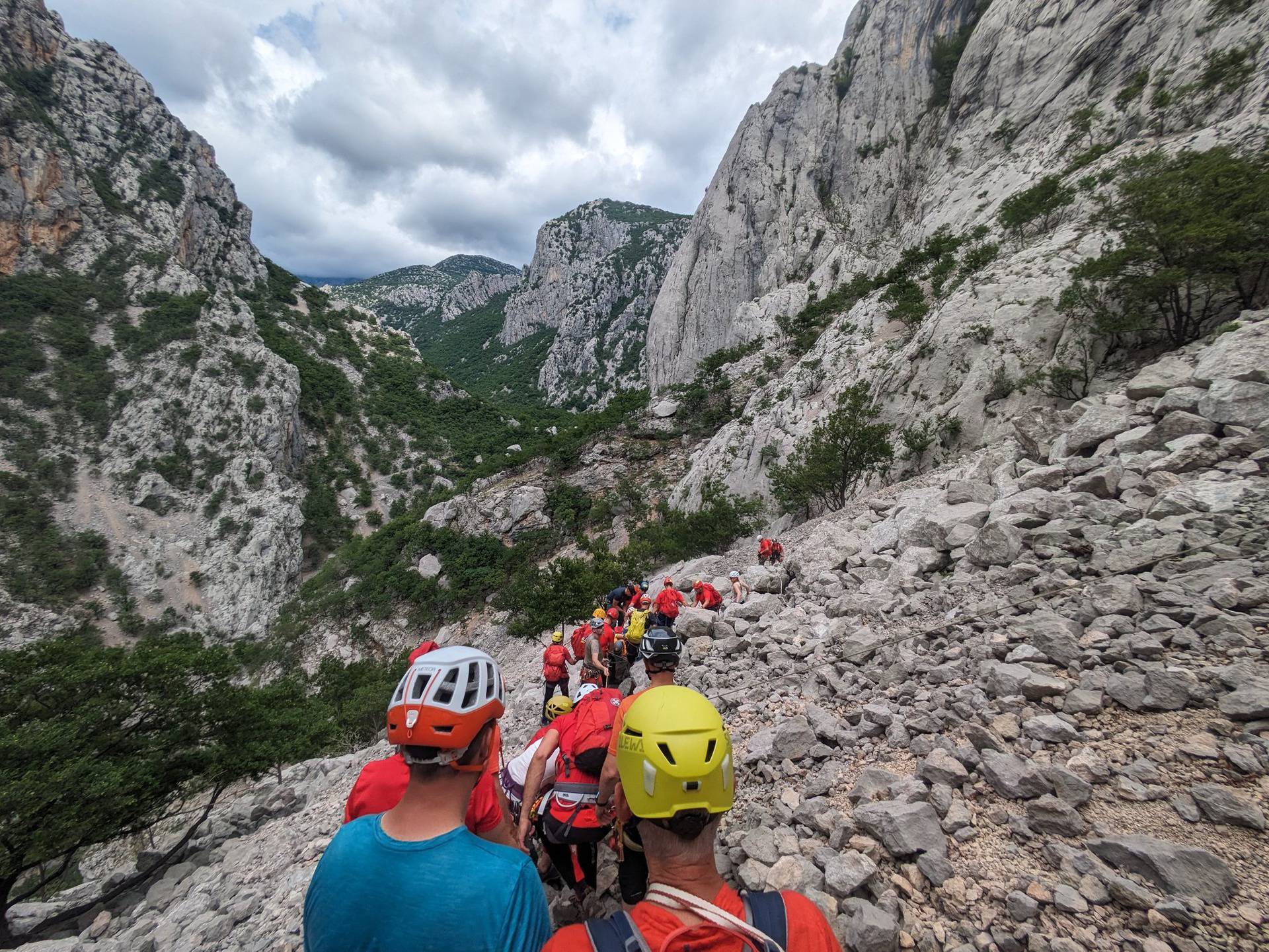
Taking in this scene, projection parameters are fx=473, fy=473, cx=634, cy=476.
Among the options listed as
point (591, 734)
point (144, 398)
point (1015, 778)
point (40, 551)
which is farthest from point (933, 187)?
point (40, 551)

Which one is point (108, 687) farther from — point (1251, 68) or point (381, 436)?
point (381, 436)

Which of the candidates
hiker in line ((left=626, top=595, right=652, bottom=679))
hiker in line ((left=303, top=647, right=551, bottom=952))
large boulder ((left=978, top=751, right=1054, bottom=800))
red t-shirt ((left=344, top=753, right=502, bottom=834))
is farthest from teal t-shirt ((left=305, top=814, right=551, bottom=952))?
hiker in line ((left=626, top=595, right=652, bottom=679))

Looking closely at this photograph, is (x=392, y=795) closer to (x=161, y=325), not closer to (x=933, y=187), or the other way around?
(x=933, y=187)

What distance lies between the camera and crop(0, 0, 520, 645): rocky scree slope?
126ft

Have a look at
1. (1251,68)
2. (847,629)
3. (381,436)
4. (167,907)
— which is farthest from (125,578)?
(1251,68)

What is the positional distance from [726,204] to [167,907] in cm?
7573

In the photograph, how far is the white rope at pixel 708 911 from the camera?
58.1 inches

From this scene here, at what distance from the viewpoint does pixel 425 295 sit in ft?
575

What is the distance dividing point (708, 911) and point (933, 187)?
56.8 m

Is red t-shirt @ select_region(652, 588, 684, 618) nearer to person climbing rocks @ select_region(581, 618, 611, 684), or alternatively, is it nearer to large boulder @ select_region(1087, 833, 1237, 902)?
person climbing rocks @ select_region(581, 618, 611, 684)

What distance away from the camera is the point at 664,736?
6.56 ft

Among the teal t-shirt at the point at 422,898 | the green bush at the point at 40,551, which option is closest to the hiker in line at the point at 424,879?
the teal t-shirt at the point at 422,898

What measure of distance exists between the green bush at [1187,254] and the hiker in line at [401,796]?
619 inches

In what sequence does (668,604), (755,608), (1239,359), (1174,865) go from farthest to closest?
1. (668,604)
2. (755,608)
3. (1239,359)
4. (1174,865)
